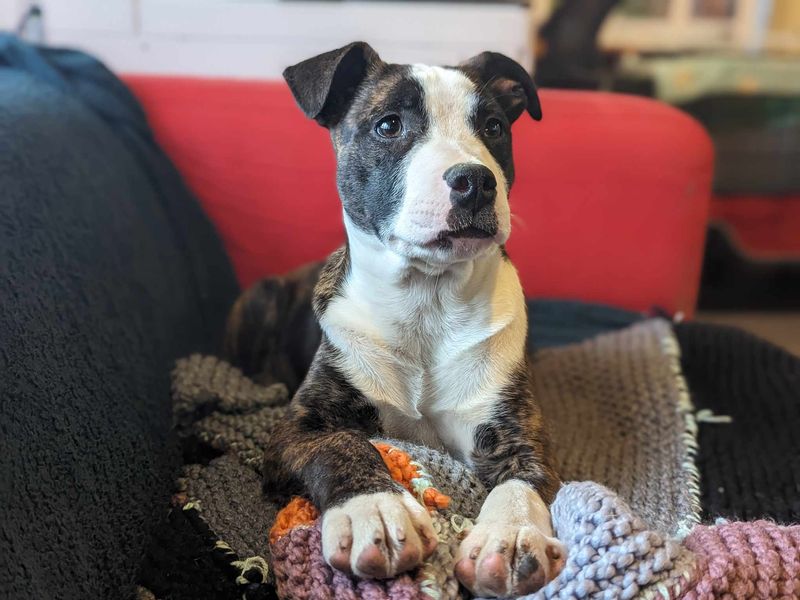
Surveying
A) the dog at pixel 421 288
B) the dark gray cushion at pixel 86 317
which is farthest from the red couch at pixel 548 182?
the dog at pixel 421 288

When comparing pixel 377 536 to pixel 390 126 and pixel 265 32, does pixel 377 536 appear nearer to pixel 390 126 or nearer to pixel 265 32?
pixel 390 126

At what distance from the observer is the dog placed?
1266 millimetres

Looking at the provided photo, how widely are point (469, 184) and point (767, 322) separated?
3.09 m

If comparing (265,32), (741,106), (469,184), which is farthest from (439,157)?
(741,106)

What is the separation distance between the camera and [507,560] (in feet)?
3.42

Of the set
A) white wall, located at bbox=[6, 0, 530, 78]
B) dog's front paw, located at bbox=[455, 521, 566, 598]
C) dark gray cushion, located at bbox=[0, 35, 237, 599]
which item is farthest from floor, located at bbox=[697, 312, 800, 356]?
dog's front paw, located at bbox=[455, 521, 566, 598]

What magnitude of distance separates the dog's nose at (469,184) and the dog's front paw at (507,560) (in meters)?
0.46

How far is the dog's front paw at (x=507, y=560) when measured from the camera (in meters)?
1.03

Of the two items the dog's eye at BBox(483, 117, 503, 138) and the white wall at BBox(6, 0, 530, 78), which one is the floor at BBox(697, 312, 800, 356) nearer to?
the white wall at BBox(6, 0, 530, 78)

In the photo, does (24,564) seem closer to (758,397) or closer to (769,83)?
(758,397)

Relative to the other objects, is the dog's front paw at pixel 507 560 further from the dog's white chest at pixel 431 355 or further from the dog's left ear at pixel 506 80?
the dog's left ear at pixel 506 80

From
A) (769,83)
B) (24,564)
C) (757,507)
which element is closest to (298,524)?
(24,564)

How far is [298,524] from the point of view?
1173 mm

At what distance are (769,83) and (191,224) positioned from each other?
2842 mm
